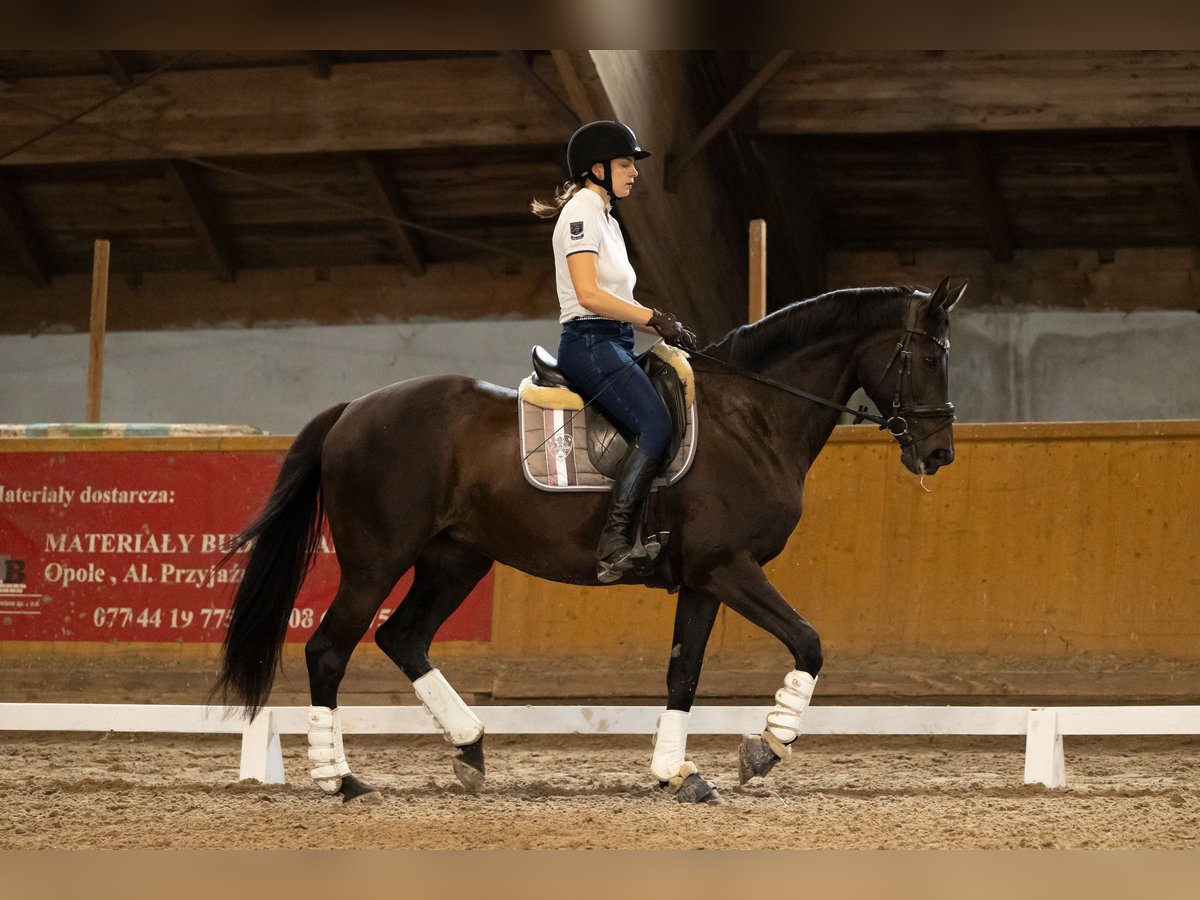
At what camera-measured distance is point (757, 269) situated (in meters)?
7.02

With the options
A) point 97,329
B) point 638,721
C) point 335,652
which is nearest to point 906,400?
point 638,721

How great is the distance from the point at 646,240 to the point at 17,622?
4575 millimetres

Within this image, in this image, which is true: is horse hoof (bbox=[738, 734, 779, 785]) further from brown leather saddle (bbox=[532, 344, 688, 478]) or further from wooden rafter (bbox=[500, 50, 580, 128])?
wooden rafter (bbox=[500, 50, 580, 128])

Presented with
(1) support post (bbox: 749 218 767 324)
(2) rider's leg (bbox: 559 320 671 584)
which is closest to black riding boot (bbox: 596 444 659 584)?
(2) rider's leg (bbox: 559 320 671 584)

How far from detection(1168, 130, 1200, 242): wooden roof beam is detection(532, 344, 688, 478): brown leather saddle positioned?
6152 millimetres

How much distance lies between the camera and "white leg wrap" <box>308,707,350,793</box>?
168 inches

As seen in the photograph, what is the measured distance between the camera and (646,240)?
28.9ft

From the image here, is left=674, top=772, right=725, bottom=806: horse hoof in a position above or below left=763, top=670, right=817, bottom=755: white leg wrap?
below

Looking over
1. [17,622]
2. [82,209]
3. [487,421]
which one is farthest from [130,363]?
[487,421]

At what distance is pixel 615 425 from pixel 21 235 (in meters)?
8.45

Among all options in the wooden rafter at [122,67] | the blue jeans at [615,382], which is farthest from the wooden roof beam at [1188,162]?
the wooden rafter at [122,67]

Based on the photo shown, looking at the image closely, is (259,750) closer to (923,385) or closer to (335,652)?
(335,652)

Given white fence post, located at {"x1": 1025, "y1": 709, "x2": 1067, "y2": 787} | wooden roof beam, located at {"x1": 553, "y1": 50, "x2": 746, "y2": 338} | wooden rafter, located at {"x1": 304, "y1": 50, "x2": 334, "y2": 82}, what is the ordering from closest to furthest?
white fence post, located at {"x1": 1025, "y1": 709, "x2": 1067, "y2": 787} → wooden roof beam, located at {"x1": 553, "y1": 50, "x2": 746, "y2": 338} → wooden rafter, located at {"x1": 304, "y1": 50, "x2": 334, "y2": 82}

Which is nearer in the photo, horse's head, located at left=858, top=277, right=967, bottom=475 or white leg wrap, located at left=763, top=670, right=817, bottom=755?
white leg wrap, located at left=763, top=670, right=817, bottom=755
